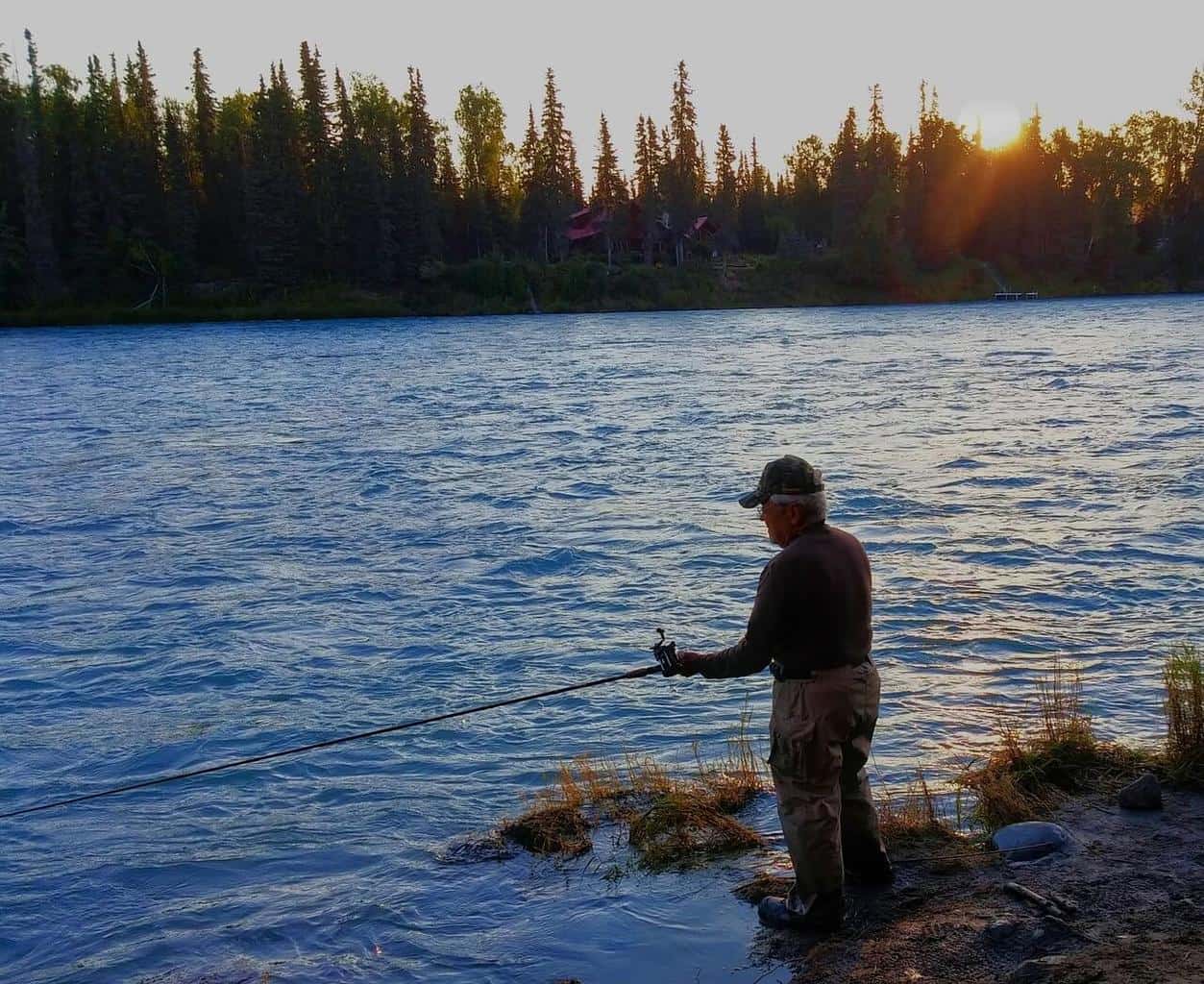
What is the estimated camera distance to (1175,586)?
11812mm

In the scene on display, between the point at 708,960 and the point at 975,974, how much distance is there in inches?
46.3

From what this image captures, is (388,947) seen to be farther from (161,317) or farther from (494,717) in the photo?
(161,317)

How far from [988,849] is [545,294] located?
245 ft

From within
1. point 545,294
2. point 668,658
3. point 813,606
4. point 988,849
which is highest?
point 545,294

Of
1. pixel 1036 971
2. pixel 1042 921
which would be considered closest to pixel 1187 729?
pixel 1042 921

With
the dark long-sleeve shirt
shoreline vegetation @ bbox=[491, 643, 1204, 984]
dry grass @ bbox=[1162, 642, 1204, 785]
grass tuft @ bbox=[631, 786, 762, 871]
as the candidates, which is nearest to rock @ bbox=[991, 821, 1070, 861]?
shoreline vegetation @ bbox=[491, 643, 1204, 984]

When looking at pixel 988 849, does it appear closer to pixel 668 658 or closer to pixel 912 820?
pixel 912 820

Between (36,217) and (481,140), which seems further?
(481,140)

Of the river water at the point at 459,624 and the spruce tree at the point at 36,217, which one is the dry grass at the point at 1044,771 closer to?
the river water at the point at 459,624

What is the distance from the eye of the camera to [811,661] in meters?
4.64

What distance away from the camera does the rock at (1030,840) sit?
18.1 ft

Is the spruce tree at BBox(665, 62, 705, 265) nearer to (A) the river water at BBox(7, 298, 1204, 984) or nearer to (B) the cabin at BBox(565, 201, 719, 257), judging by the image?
(B) the cabin at BBox(565, 201, 719, 257)

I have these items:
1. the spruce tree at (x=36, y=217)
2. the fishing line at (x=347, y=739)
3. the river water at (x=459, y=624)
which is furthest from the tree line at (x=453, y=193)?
the fishing line at (x=347, y=739)

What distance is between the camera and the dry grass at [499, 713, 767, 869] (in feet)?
20.6
